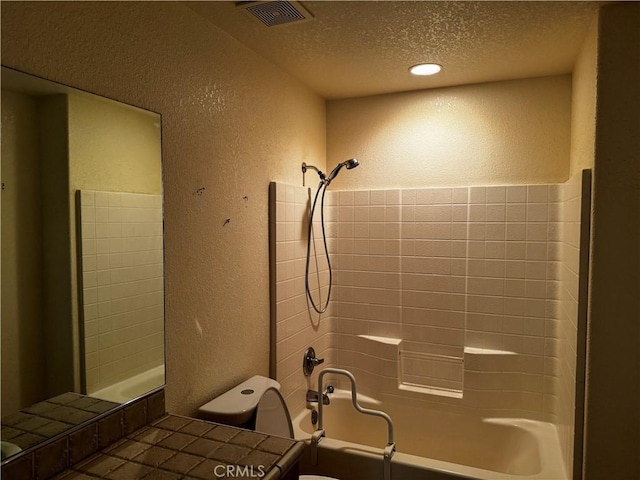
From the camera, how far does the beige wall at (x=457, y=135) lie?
243cm

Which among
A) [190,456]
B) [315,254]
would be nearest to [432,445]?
[315,254]

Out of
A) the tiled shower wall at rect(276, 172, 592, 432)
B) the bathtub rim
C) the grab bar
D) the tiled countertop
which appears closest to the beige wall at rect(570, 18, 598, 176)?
the tiled shower wall at rect(276, 172, 592, 432)

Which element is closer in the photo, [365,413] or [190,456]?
[190,456]

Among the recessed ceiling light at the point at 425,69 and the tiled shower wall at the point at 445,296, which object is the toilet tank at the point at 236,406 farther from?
the recessed ceiling light at the point at 425,69

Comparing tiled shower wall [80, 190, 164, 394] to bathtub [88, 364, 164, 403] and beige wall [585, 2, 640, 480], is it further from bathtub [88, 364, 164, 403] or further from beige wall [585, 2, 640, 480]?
beige wall [585, 2, 640, 480]

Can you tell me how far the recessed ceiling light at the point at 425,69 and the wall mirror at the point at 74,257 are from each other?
1411mm

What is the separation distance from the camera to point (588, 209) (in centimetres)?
172

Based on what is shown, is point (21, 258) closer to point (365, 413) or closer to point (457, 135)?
point (365, 413)

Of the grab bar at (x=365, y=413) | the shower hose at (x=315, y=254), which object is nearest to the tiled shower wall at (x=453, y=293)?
the shower hose at (x=315, y=254)

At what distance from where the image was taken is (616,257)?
1.62m

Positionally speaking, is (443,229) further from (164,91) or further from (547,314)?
(164,91)

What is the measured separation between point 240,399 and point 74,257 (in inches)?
34.9

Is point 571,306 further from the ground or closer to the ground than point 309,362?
further from the ground

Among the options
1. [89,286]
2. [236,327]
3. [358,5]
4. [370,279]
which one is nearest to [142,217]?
[89,286]
